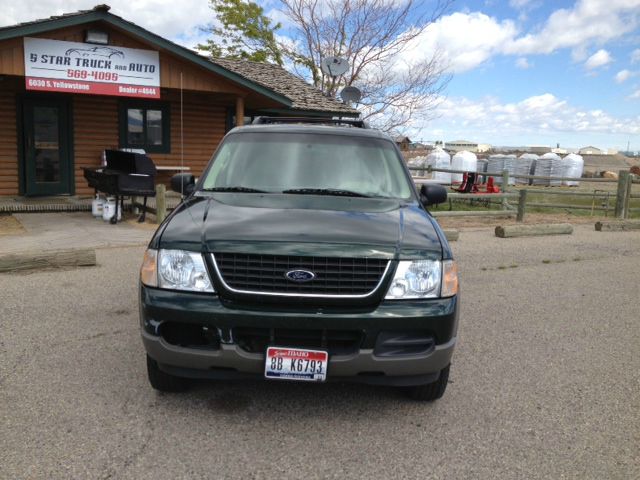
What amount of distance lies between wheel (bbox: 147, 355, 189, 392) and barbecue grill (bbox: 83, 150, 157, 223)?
7581 millimetres

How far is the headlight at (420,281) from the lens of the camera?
3002 mm

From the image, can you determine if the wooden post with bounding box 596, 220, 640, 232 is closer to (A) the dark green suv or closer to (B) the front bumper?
(A) the dark green suv

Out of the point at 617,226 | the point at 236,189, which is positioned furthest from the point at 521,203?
Answer: the point at 236,189

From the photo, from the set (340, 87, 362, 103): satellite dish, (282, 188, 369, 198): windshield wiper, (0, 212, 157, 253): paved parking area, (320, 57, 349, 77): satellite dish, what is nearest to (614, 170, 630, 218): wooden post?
(340, 87, 362, 103): satellite dish

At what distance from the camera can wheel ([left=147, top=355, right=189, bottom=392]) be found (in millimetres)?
3328

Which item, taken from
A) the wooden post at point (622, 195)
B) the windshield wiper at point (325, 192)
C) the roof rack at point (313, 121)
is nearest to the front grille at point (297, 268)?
the windshield wiper at point (325, 192)

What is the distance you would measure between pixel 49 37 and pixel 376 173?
9.29 meters

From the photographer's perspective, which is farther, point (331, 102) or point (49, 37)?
point (331, 102)

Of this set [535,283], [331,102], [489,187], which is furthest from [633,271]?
[331,102]

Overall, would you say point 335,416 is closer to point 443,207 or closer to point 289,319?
point 289,319

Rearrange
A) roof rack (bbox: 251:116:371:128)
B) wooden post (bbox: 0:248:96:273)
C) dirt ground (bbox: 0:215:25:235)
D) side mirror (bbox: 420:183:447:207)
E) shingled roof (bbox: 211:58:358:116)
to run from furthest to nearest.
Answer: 1. shingled roof (bbox: 211:58:358:116)
2. dirt ground (bbox: 0:215:25:235)
3. wooden post (bbox: 0:248:96:273)
4. roof rack (bbox: 251:116:371:128)
5. side mirror (bbox: 420:183:447:207)

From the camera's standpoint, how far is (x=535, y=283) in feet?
23.4

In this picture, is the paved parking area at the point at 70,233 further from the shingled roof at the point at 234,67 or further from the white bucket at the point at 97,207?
the shingled roof at the point at 234,67

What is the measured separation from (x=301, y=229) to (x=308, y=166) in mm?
1237
